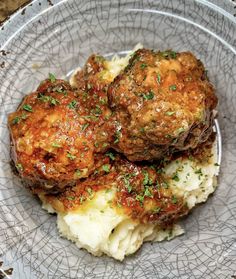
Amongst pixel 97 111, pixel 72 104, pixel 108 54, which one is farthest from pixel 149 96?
pixel 108 54

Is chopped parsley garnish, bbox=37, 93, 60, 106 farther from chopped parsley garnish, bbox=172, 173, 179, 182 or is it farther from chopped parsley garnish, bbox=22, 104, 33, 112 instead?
chopped parsley garnish, bbox=172, 173, 179, 182

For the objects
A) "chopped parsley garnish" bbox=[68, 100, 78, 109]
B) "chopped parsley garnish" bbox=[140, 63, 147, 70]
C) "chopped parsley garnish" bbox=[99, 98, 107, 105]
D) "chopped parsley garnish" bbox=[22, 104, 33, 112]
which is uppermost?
"chopped parsley garnish" bbox=[140, 63, 147, 70]

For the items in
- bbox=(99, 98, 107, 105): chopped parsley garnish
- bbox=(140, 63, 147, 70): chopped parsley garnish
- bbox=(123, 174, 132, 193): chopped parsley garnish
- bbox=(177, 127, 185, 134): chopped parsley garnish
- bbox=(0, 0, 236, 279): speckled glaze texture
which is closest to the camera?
bbox=(177, 127, 185, 134): chopped parsley garnish

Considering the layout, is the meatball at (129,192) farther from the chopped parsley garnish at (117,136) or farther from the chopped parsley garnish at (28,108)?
the chopped parsley garnish at (28,108)

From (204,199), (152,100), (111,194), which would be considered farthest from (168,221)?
(152,100)

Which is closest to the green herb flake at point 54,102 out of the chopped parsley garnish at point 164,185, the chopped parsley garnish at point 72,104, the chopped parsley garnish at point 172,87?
the chopped parsley garnish at point 72,104

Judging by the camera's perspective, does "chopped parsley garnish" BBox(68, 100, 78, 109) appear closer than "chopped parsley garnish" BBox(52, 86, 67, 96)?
Yes

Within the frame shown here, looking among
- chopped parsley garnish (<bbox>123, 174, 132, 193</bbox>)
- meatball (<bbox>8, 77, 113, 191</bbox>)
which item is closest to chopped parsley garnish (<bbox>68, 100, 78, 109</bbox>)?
meatball (<bbox>8, 77, 113, 191</bbox>)
